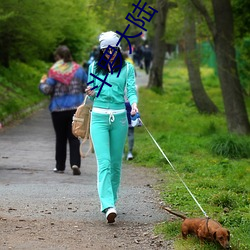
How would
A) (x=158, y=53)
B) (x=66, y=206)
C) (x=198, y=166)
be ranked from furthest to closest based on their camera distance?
(x=158, y=53), (x=198, y=166), (x=66, y=206)

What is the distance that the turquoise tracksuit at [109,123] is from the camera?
7.38 meters

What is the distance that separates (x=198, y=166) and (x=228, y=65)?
4.79 metres

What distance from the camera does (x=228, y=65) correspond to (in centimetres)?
1612

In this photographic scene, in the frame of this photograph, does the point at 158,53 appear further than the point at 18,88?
Yes

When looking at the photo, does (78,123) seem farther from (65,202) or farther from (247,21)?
(247,21)

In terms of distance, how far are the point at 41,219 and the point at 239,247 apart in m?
2.28

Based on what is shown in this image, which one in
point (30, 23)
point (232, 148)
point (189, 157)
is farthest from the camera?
point (30, 23)

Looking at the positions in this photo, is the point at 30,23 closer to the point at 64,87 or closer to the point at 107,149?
the point at 64,87

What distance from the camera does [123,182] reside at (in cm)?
1055

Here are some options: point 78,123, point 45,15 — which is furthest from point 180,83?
point 78,123

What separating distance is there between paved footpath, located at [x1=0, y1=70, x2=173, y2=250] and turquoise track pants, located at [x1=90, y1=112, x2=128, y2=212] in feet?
1.05

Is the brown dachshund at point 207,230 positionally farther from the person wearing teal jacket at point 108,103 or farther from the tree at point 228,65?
the tree at point 228,65

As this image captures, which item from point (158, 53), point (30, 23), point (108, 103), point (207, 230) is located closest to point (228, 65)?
point (30, 23)

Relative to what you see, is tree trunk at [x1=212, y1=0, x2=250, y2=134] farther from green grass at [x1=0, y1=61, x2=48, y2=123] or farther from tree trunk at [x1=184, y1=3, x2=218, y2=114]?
tree trunk at [x1=184, y1=3, x2=218, y2=114]
